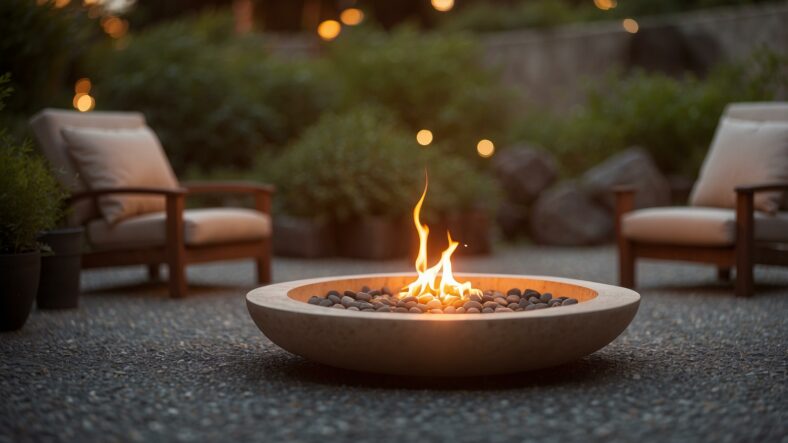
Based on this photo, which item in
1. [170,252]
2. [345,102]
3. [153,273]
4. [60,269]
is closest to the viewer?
[60,269]

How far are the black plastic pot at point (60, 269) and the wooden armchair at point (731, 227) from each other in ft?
9.92

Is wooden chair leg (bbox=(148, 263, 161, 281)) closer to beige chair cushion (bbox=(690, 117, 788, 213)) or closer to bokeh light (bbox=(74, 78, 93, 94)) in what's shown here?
bokeh light (bbox=(74, 78, 93, 94))

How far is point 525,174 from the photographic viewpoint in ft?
27.3

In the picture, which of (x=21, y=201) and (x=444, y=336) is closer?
(x=444, y=336)

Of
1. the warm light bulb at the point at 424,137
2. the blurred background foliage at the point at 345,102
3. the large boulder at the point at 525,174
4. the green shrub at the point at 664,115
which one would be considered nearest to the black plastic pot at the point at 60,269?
the blurred background foliage at the point at 345,102

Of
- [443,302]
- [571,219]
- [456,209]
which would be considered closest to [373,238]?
[456,209]

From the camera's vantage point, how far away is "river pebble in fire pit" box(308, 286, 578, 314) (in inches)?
129

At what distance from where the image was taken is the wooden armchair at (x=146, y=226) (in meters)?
5.08

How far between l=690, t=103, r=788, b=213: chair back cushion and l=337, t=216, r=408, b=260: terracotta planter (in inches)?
91.8

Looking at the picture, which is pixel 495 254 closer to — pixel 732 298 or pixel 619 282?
pixel 619 282

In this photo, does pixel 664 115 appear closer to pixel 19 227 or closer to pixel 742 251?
pixel 742 251

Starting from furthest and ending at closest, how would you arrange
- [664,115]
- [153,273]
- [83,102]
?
1. [664,115]
2. [83,102]
3. [153,273]

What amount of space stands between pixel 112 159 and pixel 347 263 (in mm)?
2121

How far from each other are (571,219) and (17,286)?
5070 mm
